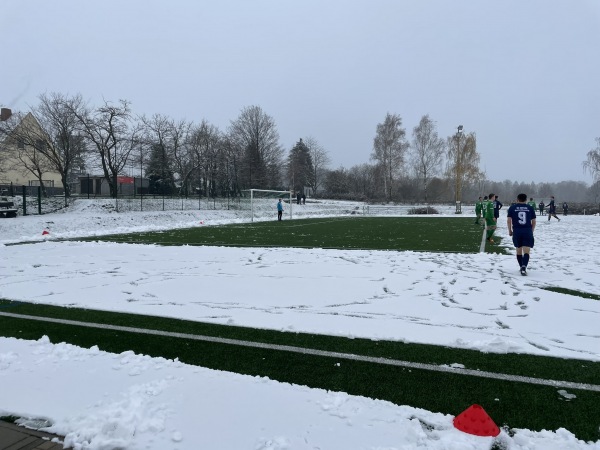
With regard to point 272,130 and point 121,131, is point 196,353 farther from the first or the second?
point 272,130

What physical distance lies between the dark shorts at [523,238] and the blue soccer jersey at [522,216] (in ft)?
0.26

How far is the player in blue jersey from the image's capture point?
959 cm

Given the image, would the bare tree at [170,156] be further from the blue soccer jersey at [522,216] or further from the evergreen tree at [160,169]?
the blue soccer jersey at [522,216]

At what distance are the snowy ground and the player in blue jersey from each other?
21.4 inches

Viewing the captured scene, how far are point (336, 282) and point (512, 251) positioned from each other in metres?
7.71

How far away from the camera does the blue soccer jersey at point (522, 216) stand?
31.4ft

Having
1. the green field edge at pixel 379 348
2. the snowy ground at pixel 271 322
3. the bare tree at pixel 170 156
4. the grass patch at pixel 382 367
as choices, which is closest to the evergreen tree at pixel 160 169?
the bare tree at pixel 170 156

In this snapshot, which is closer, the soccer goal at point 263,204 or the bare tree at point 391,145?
the soccer goal at point 263,204

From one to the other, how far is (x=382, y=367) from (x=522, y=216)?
6796 millimetres

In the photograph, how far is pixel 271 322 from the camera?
20.4 ft

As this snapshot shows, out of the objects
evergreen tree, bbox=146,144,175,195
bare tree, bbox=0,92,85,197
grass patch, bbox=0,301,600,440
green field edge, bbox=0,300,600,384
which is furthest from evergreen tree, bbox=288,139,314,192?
grass patch, bbox=0,301,600,440

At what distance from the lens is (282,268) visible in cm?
1102

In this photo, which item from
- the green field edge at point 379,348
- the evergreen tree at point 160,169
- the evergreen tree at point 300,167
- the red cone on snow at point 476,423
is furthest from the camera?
the evergreen tree at point 300,167

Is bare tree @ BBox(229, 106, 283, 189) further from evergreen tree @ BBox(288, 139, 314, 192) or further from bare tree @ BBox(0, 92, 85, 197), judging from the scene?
bare tree @ BBox(0, 92, 85, 197)
